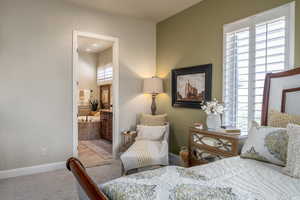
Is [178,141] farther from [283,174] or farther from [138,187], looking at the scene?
[138,187]

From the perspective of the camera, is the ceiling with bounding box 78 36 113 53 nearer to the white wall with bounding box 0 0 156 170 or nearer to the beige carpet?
the white wall with bounding box 0 0 156 170

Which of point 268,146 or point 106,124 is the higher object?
point 268,146

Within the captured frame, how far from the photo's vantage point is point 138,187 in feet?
3.58

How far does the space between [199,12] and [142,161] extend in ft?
8.58

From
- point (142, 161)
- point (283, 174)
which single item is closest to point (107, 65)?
point (142, 161)

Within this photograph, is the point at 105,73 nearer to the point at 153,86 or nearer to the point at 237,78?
the point at 153,86

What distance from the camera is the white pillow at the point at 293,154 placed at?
142 centimetres

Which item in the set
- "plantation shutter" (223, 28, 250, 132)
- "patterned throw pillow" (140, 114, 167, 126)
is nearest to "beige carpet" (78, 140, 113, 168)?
"patterned throw pillow" (140, 114, 167, 126)

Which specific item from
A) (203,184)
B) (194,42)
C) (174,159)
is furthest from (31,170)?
(194,42)

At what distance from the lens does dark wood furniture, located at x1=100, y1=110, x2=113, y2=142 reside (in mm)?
5703

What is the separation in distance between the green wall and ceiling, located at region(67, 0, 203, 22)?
0.56 feet

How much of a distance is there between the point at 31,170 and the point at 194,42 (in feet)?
11.3

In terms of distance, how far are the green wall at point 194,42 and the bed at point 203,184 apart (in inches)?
59.0

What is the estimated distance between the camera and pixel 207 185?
1192 millimetres
